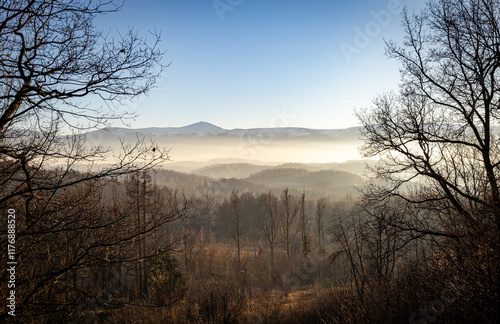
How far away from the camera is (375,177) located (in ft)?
26.8

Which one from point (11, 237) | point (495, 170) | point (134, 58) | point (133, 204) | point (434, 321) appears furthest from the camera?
point (495, 170)

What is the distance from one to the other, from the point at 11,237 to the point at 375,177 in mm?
8708

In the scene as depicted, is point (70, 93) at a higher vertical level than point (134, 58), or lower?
lower

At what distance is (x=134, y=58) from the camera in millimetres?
4258

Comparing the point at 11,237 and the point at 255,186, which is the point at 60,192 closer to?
→ the point at 11,237

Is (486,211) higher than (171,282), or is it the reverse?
(486,211)

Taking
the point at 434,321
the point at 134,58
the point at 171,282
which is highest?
the point at 134,58

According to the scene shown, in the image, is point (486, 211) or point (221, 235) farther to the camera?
point (221, 235)

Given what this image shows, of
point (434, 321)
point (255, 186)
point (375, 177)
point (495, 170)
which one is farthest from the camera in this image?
point (255, 186)

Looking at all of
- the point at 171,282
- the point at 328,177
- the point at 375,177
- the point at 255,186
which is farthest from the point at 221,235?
the point at 328,177

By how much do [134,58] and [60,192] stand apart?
2.61 m

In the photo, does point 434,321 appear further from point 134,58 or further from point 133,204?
point 134,58

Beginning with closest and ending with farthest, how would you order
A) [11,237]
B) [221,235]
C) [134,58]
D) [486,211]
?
[11,237] < [134,58] < [486,211] < [221,235]

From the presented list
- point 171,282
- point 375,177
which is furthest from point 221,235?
point 375,177
